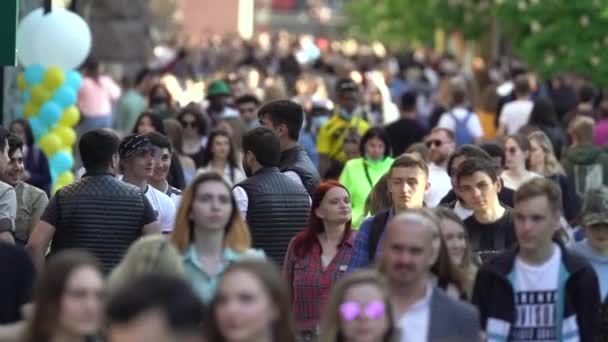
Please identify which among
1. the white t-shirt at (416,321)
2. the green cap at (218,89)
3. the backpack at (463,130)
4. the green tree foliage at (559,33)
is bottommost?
the white t-shirt at (416,321)

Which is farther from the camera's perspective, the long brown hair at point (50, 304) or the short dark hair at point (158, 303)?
the long brown hair at point (50, 304)

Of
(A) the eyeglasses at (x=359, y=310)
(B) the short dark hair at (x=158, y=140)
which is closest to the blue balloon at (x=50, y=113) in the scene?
(B) the short dark hair at (x=158, y=140)

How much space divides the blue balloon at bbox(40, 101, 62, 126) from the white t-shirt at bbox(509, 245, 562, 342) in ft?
34.8

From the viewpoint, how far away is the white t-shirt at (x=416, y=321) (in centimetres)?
951

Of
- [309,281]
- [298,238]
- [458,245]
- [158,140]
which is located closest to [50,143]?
[158,140]

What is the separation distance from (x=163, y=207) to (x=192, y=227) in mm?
3056

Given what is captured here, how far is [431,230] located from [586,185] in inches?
356

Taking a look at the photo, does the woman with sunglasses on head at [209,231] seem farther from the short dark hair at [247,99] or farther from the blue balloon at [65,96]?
the short dark hair at [247,99]

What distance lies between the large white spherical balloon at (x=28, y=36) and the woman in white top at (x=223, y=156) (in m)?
2.01

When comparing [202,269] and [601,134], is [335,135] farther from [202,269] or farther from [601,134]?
[202,269]

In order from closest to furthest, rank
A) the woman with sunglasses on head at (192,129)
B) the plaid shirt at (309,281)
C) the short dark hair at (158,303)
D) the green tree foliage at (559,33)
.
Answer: the short dark hair at (158,303) < the plaid shirt at (309,281) < the woman with sunglasses on head at (192,129) < the green tree foliage at (559,33)

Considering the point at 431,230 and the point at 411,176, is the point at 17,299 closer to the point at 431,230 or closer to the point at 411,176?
the point at 431,230

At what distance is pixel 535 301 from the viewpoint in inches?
410

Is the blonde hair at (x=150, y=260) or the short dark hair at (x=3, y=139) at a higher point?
the short dark hair at (x=3, y=139)
